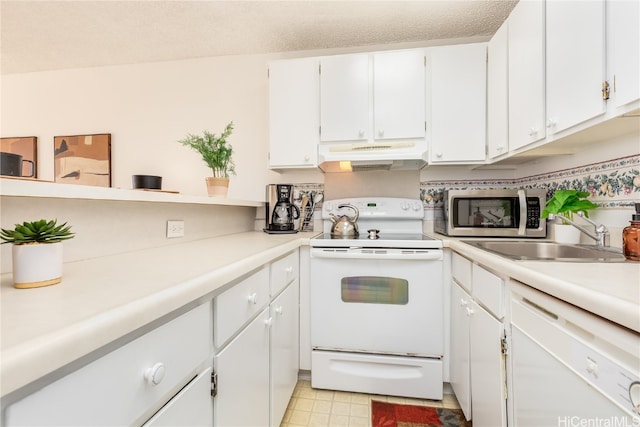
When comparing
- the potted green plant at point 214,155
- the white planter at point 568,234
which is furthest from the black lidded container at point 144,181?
the white planter at point 568,234

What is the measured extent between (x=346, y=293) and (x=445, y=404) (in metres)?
0.82

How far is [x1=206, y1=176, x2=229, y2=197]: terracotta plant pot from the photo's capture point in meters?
1.94

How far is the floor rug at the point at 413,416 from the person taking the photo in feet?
4.96

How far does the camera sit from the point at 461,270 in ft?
5.06

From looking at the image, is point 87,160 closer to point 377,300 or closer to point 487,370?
point 377,300

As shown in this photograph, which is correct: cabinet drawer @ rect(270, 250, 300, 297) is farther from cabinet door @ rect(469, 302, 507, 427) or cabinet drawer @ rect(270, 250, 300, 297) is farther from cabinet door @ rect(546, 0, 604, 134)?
cabinet door @ rect(546, 0, 604, 134)

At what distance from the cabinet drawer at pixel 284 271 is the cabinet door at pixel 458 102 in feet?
3.80

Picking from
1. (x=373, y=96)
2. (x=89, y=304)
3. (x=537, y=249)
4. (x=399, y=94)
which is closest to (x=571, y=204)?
(x=537, y=249)

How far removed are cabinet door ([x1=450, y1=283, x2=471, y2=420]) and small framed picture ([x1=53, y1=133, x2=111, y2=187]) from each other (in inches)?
120

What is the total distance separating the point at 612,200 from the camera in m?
1.33

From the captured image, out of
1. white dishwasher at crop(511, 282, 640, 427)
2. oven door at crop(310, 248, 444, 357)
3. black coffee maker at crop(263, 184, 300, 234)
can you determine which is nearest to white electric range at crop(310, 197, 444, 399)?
oven door at crop(310, 248, 444, 357)

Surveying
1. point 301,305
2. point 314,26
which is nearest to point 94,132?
point 314,26

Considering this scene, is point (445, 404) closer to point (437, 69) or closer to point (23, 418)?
point (23, 418)

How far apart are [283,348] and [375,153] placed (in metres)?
1.32
